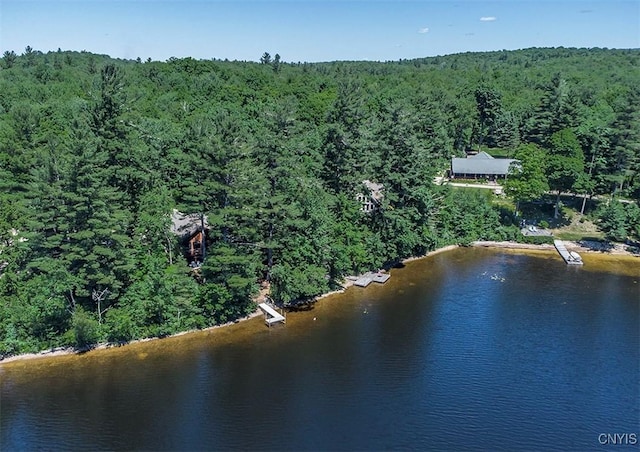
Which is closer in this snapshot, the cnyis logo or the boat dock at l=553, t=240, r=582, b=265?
the cnyis logo

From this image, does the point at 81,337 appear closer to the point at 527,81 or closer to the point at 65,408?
the point at 65,408

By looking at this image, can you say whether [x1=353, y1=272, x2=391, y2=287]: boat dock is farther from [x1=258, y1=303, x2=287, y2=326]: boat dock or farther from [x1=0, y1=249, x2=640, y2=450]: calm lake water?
[x1=258, y1=303, x2=287, y2=326]: boat dock

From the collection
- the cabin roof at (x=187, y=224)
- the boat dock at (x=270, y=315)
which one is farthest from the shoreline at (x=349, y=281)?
the cabin roof at (x=187, y=224)

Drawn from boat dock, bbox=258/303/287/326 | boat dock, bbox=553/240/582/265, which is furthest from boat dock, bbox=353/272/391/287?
boat dock, bbox=553/240/582/265

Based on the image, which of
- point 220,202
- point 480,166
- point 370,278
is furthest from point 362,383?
point 480,166

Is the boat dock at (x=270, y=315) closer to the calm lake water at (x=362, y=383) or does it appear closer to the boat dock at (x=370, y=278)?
the calm lake water at (x=362, y=383)

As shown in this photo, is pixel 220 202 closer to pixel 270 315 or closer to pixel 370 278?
pixel 270 315

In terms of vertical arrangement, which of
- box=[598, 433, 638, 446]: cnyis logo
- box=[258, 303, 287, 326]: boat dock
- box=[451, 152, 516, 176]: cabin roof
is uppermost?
box=[451, 152, 516, 176]: cabin roof

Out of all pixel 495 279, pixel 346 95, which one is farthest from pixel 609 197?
pixel 346 95
